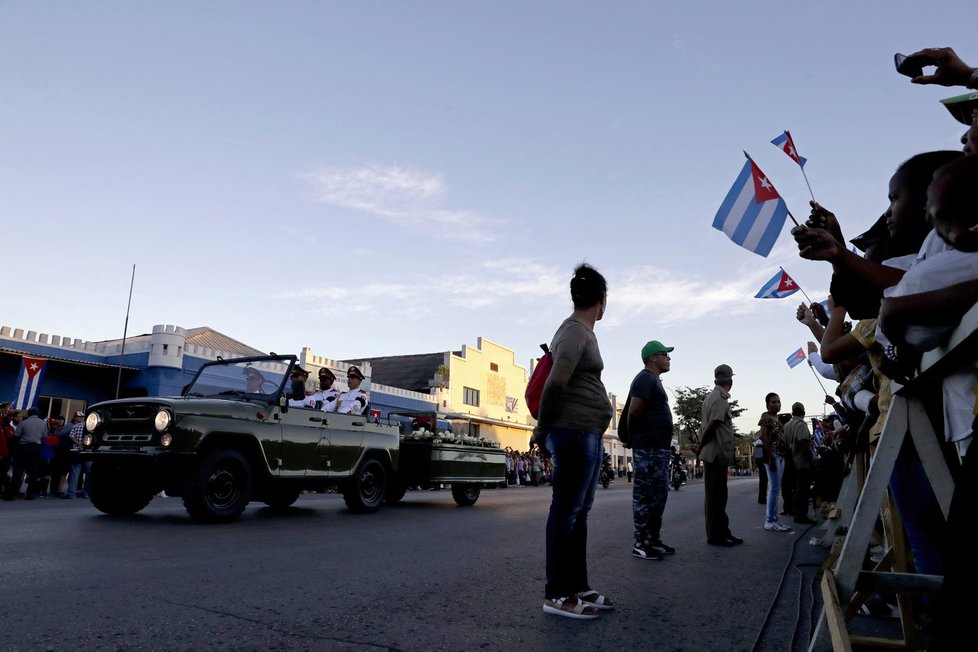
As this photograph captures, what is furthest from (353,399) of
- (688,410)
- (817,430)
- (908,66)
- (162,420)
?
(688,410)

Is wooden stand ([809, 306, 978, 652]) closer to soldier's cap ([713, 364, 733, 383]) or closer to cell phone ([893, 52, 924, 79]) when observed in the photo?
cell phone ([893, 52, 924, 79])

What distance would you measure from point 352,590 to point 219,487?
4.19m

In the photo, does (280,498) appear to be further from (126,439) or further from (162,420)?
(162,420)

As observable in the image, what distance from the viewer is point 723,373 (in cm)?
695

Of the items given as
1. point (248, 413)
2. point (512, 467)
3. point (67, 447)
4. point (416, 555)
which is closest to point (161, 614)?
point (416, 555)

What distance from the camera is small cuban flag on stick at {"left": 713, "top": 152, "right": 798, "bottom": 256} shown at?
15.8ft

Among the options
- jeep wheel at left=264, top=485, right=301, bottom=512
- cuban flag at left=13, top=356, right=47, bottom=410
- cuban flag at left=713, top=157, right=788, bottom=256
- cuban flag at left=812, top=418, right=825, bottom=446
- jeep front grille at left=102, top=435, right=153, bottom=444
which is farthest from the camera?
cuban flag at left=13, top=356, right=47, bottom=410

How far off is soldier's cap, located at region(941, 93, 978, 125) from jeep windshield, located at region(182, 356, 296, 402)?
271 inches

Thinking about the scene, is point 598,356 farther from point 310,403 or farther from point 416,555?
point 310,403

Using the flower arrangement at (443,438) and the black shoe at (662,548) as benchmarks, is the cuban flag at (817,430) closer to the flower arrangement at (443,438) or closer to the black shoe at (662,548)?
the flower arrangement at (443,438)

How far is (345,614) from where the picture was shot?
3.27m

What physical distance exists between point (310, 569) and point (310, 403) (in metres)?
4.70

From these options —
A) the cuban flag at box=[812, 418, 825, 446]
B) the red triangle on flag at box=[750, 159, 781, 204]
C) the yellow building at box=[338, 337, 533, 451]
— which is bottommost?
the cuban flag at box=[812, 418, 825, 446]

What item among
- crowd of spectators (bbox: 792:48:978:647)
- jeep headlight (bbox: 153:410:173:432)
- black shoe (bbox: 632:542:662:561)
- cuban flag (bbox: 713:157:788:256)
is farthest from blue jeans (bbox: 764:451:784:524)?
jeep headlight (bbox: 153:410:173:432)
